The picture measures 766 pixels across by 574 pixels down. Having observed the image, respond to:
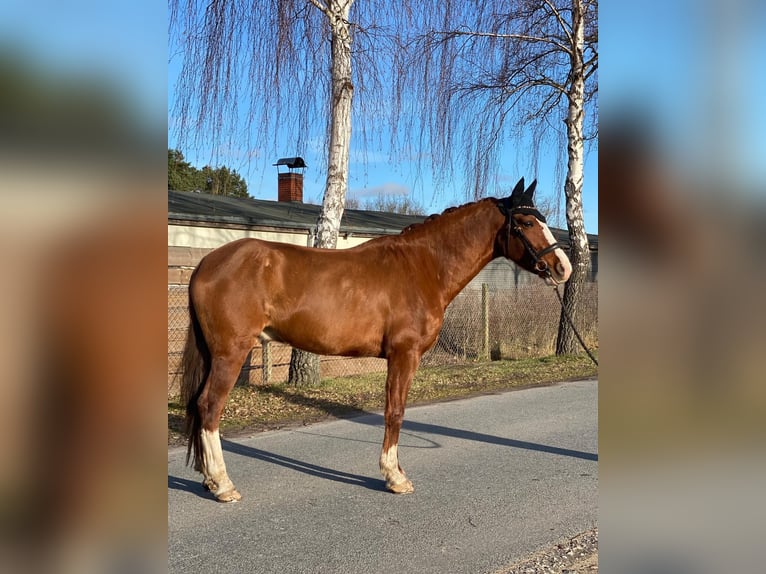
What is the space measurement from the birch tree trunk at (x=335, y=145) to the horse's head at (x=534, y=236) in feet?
14.0

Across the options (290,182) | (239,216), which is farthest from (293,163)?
(239,216)

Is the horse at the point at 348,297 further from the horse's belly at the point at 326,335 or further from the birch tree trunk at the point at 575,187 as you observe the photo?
the birch tree trunk at the point at 575,187

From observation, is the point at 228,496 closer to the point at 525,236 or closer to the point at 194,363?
the point at 194,363

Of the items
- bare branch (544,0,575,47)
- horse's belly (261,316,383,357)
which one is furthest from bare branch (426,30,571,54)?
horse's belly (261,316,383,357)

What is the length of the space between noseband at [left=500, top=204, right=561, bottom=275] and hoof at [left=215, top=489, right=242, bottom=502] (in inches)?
110

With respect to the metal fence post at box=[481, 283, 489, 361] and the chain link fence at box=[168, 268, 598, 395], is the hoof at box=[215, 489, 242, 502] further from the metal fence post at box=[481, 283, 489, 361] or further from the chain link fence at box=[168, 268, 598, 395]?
the metal fence post at box=[481, 283, 489, 361]

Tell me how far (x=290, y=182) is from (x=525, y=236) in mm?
16152

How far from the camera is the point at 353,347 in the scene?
4.80 meters

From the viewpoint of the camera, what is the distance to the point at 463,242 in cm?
507

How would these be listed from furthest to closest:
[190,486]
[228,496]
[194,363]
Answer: [190,486], [194,363], [228,496]

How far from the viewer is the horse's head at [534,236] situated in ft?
15.9

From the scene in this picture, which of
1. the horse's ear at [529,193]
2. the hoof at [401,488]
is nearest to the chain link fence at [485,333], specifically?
the hoof at [401,488]
